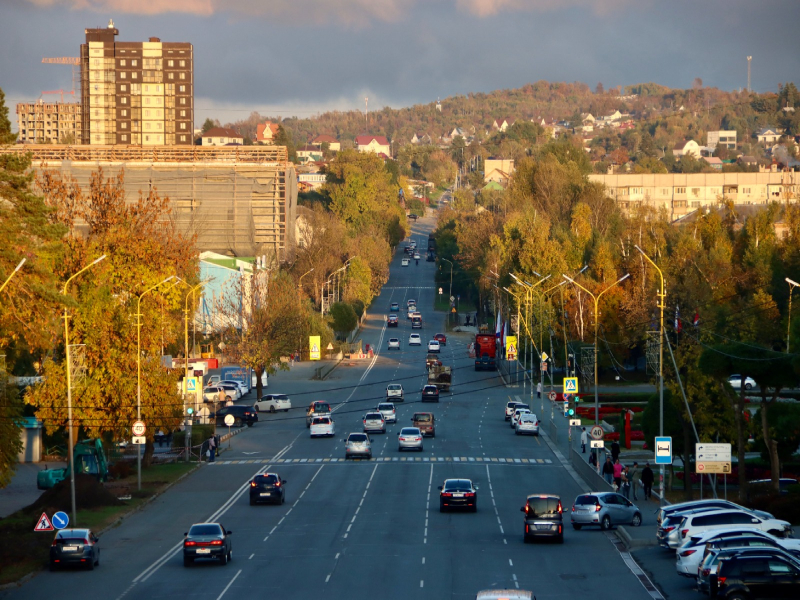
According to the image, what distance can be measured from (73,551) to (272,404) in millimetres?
45611

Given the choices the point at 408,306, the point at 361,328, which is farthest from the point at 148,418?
the point at 408,306

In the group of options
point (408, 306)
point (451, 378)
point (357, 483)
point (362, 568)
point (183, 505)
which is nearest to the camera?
point (362, 568)

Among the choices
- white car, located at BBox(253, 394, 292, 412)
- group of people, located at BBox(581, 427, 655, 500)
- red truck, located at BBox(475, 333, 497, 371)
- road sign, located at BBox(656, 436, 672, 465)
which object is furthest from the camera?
red truck, located at BBox(475, 333, 497, 371)

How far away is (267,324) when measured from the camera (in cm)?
8306

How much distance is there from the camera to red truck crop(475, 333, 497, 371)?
96.5 meters

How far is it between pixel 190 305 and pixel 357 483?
123 ft

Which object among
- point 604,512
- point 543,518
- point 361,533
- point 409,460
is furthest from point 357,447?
point 543,518

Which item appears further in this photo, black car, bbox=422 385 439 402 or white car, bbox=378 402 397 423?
black car, bbox=422 385 439 402

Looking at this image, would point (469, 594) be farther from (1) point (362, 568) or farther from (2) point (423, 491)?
(2) point (423, 491)

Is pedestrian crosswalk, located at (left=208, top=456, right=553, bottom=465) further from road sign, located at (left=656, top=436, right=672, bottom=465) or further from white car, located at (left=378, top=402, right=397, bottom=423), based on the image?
road sign, located at (left=656, top=436, right=672, bottom=465)

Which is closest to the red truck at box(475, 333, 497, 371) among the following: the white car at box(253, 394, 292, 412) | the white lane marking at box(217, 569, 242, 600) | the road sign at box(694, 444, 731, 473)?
the white car at box(253, 394, 292, 412)

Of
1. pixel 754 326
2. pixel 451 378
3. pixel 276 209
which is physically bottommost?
pixel 451 378

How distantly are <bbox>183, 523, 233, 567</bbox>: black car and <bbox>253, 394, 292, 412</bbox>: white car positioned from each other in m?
44.9

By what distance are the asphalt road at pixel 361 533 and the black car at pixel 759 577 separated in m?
3.00
